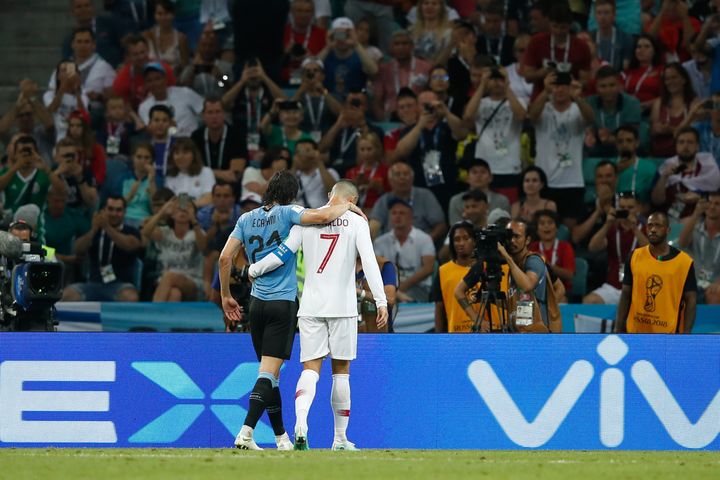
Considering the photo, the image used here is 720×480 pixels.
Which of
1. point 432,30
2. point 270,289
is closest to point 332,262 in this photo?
point 270,289

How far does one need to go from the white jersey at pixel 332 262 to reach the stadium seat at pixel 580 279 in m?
6.02

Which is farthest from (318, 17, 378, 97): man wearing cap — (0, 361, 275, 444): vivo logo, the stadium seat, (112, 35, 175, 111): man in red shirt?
(0, 361, 275, 444): vivo logo

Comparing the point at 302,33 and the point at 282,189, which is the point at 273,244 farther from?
the point at 302,33

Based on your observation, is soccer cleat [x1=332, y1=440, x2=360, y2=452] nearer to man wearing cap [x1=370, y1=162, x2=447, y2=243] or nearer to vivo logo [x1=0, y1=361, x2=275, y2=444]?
vivo logo [x1=0, y1=361, x2=275, y2=444]

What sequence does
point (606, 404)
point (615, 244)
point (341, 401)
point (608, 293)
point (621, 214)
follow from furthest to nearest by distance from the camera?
point (615, 244) < point (608, 293) < point (621, 214) < point (606, 404) < point (341, 401)

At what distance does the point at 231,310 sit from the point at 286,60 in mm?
8690

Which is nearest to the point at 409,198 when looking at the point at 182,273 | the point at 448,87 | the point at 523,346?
the point at 448,87

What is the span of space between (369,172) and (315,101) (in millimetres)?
1448

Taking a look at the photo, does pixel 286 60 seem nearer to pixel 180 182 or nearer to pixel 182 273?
pixel 180 182

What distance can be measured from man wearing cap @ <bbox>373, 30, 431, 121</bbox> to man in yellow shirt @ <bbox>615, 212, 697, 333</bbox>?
Result: 567cm

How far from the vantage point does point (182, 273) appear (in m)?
15.8

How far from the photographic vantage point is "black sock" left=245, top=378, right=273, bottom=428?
31.3 feet

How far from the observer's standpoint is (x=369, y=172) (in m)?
16.2

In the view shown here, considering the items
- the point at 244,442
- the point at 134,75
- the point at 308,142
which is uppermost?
the point at 134,75
